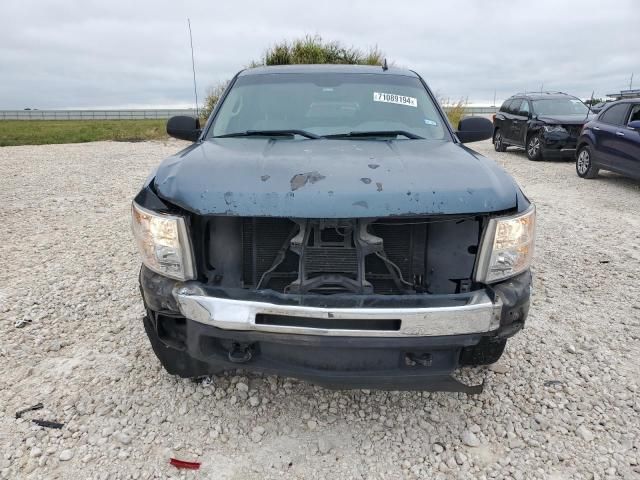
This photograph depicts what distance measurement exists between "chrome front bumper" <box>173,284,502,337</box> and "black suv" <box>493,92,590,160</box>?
10417mm

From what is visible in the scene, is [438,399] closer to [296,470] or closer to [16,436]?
[296,470]

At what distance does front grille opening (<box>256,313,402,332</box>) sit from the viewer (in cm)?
193

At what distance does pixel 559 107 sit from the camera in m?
11.8

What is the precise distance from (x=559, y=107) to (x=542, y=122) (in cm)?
99

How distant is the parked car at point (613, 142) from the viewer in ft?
26.2

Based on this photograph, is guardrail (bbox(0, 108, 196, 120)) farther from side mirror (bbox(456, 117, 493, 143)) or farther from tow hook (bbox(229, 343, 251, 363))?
tow hook (bbox(229, 343, 251, 363))

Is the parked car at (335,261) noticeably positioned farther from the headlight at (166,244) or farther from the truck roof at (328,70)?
the truck roof at (328,70)

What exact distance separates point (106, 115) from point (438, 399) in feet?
209

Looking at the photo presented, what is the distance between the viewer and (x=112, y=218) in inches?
241

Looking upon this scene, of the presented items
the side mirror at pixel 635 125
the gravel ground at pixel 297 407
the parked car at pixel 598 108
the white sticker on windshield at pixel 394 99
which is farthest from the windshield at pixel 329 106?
the parked car at pixel 598 108

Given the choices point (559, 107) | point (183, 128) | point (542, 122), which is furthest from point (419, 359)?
point (559, 107)

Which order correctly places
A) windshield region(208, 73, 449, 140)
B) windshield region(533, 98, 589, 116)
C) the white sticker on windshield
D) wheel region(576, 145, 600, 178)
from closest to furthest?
windshield region(208, 73, 449, 140) < the white sticker on windshield < wheel region(576, 145, 600, 178) < windshield region(533, 98, 589, 116)

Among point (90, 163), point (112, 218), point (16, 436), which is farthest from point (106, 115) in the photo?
point (16, 436)

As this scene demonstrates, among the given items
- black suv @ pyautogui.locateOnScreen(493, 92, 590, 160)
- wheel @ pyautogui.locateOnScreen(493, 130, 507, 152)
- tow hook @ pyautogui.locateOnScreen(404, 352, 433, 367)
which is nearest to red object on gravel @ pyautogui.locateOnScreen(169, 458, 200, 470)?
tow hook @ pyautogui.locateOnScreen(404, 352, 433, 367)
